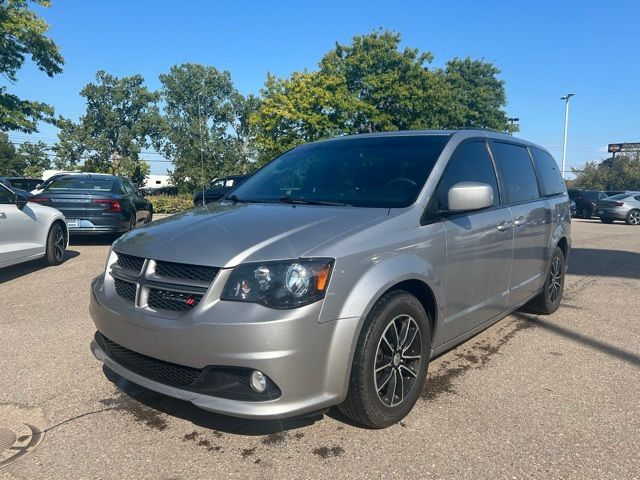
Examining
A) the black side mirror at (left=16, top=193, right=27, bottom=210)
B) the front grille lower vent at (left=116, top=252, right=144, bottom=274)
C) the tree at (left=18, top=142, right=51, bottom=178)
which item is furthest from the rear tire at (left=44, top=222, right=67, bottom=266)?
the tree at (left=18, top=142, right=51, bottom=178)

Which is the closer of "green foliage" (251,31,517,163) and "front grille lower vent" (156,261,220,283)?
"front grille lower vent" (156,261,220,283)

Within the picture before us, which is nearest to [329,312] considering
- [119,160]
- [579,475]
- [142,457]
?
[142,457]

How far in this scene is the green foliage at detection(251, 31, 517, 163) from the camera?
3362 cm

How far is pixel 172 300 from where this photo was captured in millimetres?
2660

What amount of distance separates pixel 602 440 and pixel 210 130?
7899 cm

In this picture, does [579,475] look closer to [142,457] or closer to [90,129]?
[142,457]

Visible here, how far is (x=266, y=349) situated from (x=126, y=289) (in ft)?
3.50

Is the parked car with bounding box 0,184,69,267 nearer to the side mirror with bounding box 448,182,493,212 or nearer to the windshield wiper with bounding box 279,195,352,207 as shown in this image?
the windshield wiper with bounding box 279,195,352,207

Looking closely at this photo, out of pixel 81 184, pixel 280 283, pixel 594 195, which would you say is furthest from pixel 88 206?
pixel 594 195

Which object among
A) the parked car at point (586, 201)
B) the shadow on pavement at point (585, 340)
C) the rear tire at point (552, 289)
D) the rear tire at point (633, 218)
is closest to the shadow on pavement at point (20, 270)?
the shadow on pavement at point (585, 340)

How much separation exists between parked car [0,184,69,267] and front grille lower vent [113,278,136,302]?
15.2 ft

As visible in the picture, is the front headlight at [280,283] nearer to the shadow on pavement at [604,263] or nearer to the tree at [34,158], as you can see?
the shadow on pavement at [604,263]

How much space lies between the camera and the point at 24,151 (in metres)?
92.8

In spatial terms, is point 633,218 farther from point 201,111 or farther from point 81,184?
point 201,111
